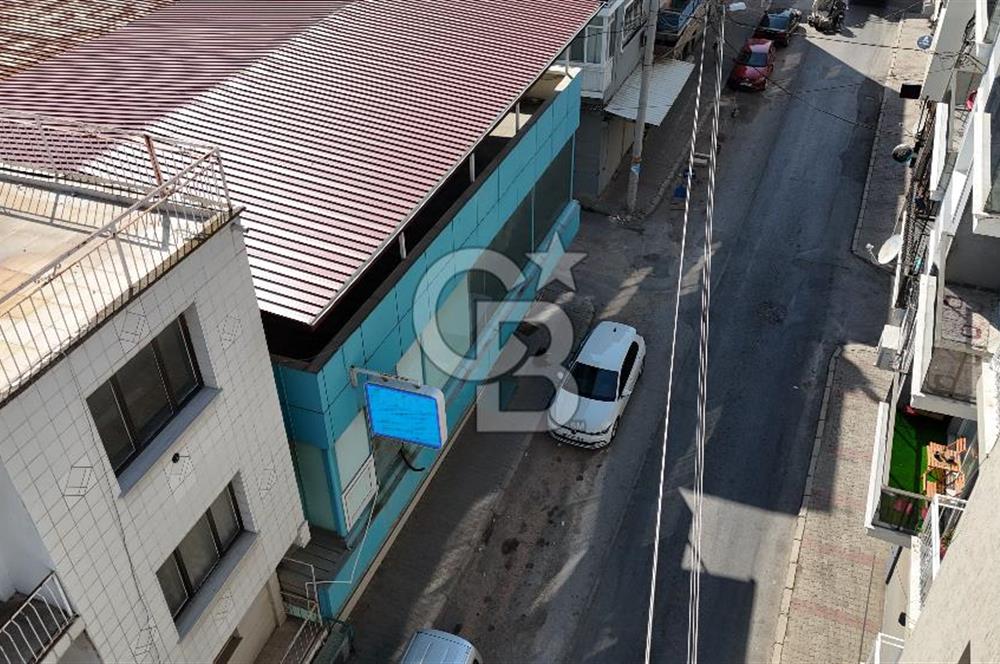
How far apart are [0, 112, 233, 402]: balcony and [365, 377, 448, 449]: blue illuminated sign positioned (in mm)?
4660

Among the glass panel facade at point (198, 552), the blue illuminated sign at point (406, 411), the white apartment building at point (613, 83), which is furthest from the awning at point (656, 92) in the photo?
the glass panel facade at point (198, 552)

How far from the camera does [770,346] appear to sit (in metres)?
27.8

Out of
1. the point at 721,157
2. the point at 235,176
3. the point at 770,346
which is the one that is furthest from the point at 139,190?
the point at 721,157

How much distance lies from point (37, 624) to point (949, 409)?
14.9m

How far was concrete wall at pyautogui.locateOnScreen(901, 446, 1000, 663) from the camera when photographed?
856 cm

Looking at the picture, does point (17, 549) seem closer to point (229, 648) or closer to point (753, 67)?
point (229, 648)

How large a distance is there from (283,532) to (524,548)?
309 inches

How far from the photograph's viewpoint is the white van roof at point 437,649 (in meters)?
18.1

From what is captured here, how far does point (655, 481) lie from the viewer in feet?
76.6

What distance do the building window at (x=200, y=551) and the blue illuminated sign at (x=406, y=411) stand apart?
303cm

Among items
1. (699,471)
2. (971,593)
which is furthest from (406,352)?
(971,593)

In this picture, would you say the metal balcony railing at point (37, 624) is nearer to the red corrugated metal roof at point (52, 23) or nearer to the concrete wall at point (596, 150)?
the red corrugated metal roof at point (52, 23)

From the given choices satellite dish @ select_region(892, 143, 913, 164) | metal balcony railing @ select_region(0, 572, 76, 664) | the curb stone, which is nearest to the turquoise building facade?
metal balcony railing @ select_region(0, 572, 76, 664)

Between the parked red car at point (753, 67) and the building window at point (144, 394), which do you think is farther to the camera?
the parked red car at point (753, 67)
